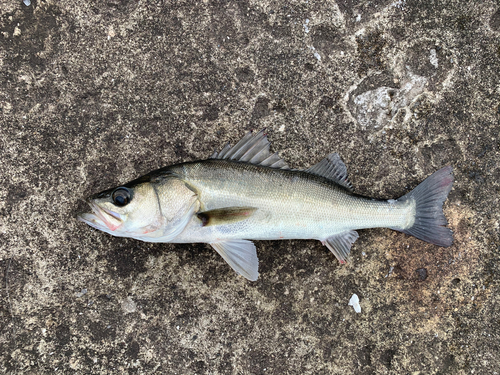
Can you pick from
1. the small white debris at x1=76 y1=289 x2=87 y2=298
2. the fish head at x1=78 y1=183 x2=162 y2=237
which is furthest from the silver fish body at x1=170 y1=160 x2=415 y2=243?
the small white debris at x1=76 y1=289 x2=87 y2=298

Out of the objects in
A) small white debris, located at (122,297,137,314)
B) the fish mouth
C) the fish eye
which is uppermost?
the fish eye

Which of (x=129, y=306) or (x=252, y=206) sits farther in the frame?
(x=129, y=306)

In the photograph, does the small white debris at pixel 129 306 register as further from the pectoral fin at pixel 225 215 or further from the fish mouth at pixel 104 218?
the pectoral fin at pixel 225 215

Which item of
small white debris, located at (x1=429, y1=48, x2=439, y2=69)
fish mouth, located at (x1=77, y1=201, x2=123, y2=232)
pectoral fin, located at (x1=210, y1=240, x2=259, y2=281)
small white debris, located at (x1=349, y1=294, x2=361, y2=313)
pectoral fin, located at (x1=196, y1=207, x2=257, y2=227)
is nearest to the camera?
fish mouth, located at (x1=77, y1=201, x2=123, y2=232)

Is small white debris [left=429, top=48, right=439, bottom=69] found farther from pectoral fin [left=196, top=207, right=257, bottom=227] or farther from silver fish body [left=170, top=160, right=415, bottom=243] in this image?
pectoral fin [left=196, top=207, right=257, bottom=227]

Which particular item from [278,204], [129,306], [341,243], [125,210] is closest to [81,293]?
[129,306]

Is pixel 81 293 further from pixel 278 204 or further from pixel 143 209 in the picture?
pixel 278 204

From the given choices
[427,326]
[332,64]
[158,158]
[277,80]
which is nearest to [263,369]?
[427,326]
